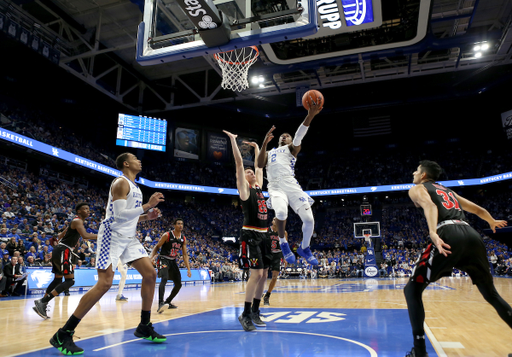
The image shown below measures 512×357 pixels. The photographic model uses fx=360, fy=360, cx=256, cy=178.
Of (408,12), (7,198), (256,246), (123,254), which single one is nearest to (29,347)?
(123,254)

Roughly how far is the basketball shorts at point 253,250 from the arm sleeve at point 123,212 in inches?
66.2

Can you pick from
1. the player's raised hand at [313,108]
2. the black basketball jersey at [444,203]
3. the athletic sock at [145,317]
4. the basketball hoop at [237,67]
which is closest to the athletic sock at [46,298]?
the athletic sock at [145,317]

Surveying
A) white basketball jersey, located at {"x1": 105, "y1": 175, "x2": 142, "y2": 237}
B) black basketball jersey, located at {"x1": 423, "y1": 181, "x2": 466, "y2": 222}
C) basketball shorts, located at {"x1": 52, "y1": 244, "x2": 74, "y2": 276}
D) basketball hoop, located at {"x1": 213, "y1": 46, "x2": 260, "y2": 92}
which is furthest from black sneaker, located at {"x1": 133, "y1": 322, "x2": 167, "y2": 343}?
basketball hoop, located at {"x1": 213, "y1": 46, "x2": 260, "y2": 92}

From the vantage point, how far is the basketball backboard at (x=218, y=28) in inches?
254

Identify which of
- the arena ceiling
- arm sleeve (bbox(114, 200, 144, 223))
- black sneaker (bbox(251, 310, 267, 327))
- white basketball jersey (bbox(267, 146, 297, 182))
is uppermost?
the arena ceiling

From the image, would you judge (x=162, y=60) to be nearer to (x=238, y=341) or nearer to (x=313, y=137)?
(x=238, y=341)

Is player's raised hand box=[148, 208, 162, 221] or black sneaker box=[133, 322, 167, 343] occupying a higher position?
player's raised hand box=[148, 208, 162, 221]

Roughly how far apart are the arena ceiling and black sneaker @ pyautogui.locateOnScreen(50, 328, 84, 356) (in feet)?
55.8

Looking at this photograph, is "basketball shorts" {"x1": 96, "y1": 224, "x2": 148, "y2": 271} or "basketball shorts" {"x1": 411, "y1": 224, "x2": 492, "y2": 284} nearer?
"basketball shorts" {"x1": 411, "y1": 224, "x2": 492, "y2": 284}

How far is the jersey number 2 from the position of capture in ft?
11.2

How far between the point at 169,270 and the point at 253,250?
11.2 ft

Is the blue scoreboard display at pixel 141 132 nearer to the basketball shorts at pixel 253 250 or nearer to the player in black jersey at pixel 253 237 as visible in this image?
the player in black jersey at pixel 253 237

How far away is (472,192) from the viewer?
36.0 meters

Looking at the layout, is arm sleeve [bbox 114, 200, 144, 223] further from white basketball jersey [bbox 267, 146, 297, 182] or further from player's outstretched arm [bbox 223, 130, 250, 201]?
white basketball jersey [bbox 267, 146, 297, 182]
